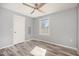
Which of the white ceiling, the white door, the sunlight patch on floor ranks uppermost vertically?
the white ceiling

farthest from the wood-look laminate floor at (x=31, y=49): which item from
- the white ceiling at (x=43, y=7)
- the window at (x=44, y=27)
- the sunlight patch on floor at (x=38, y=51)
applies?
the white ceiling at (x=43, y=7)

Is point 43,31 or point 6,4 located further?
point 43,31

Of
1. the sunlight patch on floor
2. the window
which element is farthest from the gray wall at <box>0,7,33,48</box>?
the window

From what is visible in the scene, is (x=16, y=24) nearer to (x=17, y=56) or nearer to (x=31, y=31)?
(x=31, y=31)

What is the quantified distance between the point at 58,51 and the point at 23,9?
1.07 m

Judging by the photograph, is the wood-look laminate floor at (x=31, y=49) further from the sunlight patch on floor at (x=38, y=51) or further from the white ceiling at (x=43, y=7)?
the white ceiling at (x=43, y=7)

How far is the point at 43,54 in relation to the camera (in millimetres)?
1492

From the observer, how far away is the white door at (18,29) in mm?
1561

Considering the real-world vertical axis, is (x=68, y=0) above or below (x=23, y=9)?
above

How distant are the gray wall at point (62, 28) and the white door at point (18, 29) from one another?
0.27 m

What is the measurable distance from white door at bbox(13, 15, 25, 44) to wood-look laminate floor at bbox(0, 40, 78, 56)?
104 millimetres

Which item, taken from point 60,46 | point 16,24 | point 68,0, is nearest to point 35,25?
point 16,24

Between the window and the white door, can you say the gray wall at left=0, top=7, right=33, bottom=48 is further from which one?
the window

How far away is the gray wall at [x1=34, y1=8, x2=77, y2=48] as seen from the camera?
1462 millimetres
